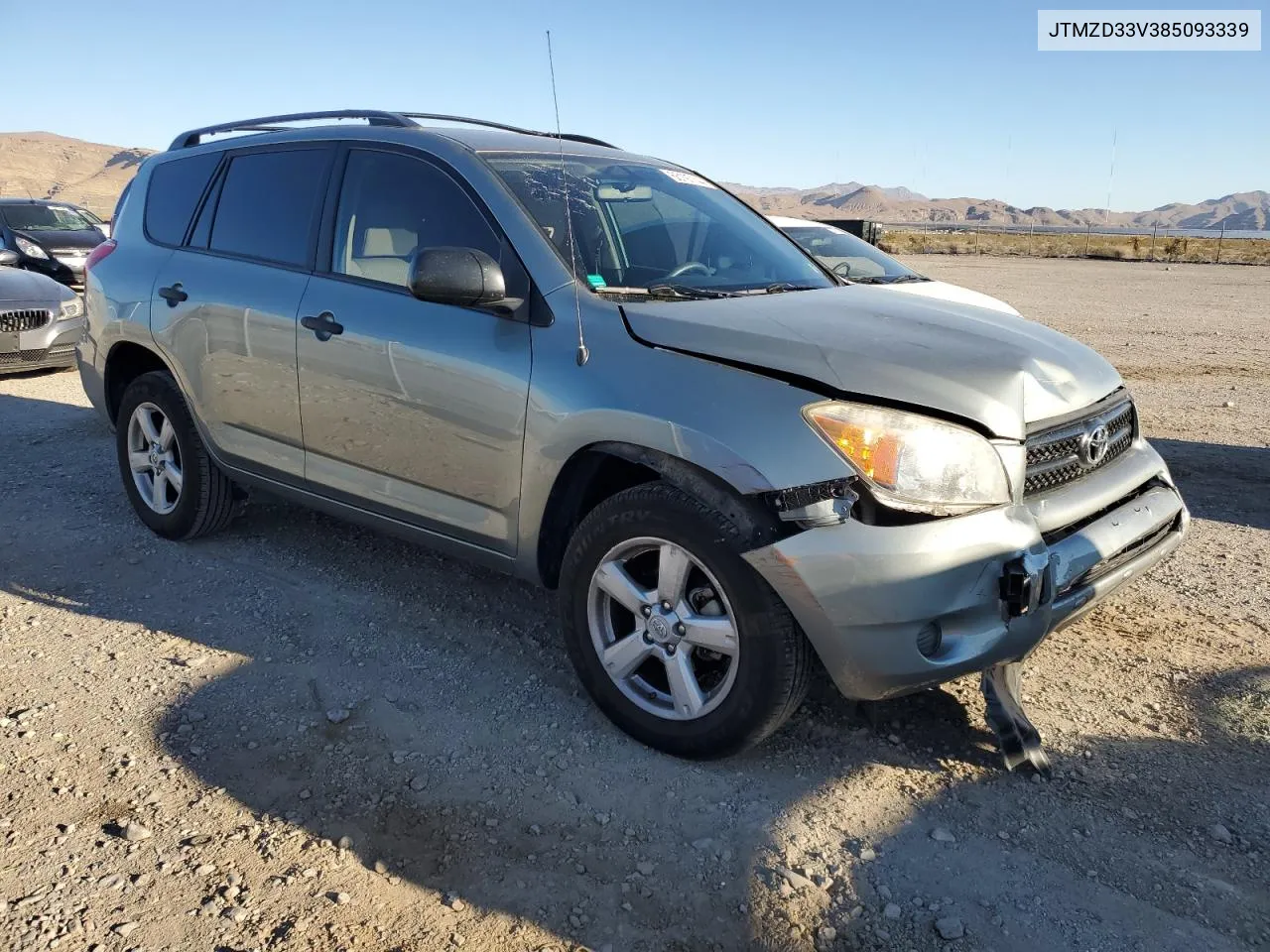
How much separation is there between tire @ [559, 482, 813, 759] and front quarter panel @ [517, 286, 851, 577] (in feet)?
0.57

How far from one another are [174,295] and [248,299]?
606mm

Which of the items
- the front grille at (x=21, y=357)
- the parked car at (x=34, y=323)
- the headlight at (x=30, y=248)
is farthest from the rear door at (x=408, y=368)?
the headlight at (x=30, y=248)

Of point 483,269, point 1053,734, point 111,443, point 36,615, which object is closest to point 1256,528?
point 1053,734

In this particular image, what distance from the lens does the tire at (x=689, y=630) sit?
2.79m

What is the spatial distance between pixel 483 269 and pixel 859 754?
193 cm

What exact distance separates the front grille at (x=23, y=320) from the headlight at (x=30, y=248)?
19.9 ft

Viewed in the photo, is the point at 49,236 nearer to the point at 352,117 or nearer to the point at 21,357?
the point at 21,357

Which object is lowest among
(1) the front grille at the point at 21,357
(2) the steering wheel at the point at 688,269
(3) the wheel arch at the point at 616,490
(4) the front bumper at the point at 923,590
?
(4) the front bumper at the point at 923,590

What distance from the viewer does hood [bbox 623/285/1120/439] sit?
2803mm

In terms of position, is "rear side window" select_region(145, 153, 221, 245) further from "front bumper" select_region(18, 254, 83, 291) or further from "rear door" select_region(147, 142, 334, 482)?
"front bumper" select_region(18, 254, 83, 291)

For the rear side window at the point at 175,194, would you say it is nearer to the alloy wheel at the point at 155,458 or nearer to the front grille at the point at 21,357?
the alloy wheel at the point at 155,458

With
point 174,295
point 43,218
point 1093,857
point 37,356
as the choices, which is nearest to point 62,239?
point 43,218

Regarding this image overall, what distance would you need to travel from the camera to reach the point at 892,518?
269 centimetres

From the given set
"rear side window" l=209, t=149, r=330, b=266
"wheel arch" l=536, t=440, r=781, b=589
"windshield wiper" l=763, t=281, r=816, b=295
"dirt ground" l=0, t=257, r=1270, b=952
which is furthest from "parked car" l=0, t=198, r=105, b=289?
"wheel arch" l=536, t=440, r=781, b=589
